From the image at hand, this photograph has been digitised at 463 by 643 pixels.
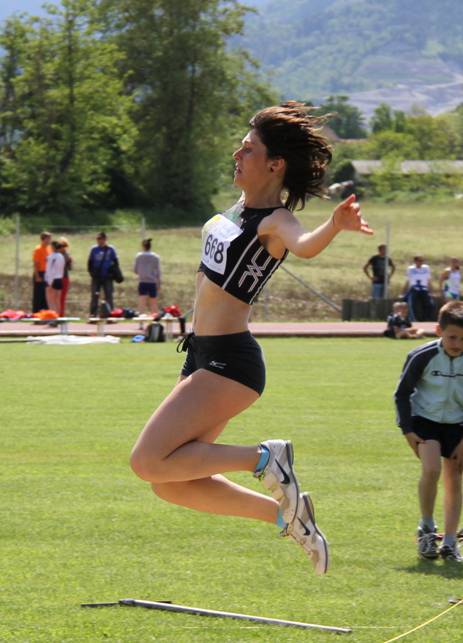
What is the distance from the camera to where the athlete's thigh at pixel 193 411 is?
19.4ft

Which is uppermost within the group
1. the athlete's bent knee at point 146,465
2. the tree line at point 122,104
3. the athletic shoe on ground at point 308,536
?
the tree line at point 122,104

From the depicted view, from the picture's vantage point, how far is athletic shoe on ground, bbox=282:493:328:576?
20.1 ft

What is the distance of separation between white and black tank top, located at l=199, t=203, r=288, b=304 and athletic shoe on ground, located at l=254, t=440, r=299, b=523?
0.68 m

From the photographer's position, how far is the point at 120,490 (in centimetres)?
955

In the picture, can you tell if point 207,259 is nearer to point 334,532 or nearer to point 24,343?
point 334,532

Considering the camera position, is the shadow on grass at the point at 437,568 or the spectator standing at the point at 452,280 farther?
the spectator standing at the point at 452,280

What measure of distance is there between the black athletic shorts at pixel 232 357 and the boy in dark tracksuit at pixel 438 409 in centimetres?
180

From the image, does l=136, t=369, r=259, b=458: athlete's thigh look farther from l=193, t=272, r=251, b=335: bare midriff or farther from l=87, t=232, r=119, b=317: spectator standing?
l=87, t=232, r=119, b=317: spectator standing

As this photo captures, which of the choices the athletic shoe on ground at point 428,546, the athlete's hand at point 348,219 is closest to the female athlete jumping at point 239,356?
the athlete's hand at point 348,219

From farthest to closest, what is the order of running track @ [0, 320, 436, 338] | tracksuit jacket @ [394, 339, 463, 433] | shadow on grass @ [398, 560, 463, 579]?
running track @ [0, 320, 436, 338] < tracksuit jacket @ [394, 339, 463, 433] < shadow on grass @ [398, 560, 463, 579]

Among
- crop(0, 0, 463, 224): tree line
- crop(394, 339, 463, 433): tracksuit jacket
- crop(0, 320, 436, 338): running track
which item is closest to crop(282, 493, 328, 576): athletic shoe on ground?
crop(394, 339, 463, 433): tracksuit jacket

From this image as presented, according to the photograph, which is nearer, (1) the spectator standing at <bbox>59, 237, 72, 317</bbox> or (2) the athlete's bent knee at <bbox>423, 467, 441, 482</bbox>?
(2) the athlete's bent knee at <bbox>423, 467, 441, 482</bbox>

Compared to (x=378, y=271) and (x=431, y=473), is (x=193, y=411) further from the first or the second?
(x=378, y=271)

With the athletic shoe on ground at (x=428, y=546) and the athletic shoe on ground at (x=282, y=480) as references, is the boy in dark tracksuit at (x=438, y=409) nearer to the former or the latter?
the athletic shoe on ground at (x=428, y=546)
